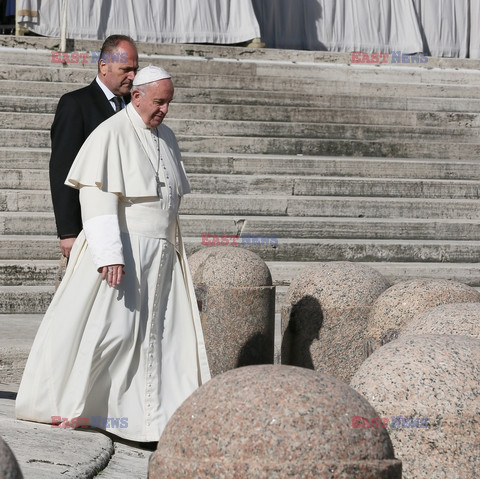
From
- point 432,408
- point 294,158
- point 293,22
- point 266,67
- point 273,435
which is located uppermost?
point 293,22

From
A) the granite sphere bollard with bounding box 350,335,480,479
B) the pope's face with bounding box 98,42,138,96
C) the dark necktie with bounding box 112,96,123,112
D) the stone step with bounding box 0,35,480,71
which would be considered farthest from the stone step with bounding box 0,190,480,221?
the granite sphere bollard with bounding box 350,335,480,479

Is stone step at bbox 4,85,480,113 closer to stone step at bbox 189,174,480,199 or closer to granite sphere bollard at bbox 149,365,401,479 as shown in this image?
stone step at bbox 189,174,480,199

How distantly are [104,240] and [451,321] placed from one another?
170 centimetres

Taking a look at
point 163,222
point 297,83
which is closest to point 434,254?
point 297,83

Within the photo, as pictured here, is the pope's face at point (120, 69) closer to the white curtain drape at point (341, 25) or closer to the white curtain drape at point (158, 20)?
the white curtain drape at point (158, 20)

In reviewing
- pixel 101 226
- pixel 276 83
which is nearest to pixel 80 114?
pixel 101 226

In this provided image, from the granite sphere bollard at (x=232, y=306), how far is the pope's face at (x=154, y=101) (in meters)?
2.05

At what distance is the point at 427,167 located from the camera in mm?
12758

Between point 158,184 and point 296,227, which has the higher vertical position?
point 158,184

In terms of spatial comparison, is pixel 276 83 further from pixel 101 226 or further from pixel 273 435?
pixel 273 435

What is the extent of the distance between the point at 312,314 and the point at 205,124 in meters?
6.09

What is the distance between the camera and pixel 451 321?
4.82m

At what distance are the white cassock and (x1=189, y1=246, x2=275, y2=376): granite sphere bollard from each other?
172cm

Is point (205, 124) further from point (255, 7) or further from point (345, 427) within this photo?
point (345, 427)
